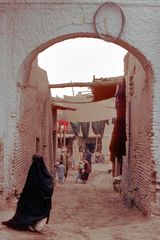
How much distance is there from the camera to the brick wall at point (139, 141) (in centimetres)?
878

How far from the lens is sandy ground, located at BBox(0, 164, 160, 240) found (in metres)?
7.05

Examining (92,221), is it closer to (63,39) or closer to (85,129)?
(63,39)

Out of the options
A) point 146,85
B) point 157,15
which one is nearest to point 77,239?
point 146,85

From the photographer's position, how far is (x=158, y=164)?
8312mm

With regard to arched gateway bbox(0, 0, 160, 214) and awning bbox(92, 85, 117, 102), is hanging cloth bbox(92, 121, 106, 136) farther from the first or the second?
arched gateway bbox(0, 0, 160, 214)

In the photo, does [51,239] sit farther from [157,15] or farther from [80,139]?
[80,139]

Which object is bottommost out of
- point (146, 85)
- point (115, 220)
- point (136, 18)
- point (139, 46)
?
point (115, 220)

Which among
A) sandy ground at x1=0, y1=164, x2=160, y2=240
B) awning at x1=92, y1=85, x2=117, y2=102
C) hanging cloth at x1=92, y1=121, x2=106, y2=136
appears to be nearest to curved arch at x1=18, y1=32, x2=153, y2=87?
sandy ground at x1=0, y1=164, x2=160, y2=240

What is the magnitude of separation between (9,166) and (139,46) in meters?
3.27

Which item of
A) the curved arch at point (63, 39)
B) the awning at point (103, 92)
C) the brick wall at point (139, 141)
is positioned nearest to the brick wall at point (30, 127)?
the curved arch at point (63, 39)

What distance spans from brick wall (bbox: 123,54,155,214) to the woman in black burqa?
218cm

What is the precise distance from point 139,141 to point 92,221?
2.09m

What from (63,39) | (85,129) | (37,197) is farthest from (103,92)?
(85,129)

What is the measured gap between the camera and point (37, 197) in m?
7.22
